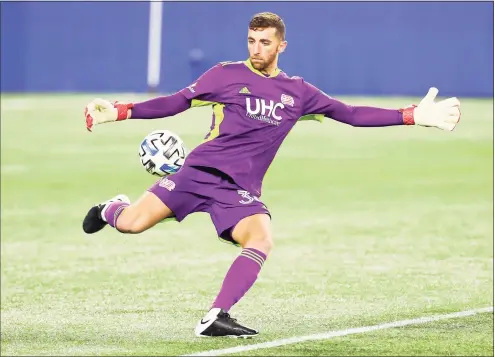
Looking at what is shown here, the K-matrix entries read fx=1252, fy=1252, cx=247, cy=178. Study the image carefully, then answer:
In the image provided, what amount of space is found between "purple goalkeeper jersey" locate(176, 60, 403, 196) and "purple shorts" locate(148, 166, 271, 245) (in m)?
0.06

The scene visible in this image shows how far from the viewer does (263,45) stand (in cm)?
802

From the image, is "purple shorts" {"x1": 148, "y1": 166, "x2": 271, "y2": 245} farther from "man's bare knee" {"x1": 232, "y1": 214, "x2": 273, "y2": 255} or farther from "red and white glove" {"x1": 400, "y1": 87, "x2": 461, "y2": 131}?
"red and white glove" {"x1": 400, "y1": 87, "x2": 461, "y2": 131}

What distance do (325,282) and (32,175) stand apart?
10370 millimetres

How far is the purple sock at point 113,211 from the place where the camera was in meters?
8.56

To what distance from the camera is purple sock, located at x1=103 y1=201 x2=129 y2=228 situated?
8562 mm

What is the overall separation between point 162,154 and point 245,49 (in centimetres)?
2694

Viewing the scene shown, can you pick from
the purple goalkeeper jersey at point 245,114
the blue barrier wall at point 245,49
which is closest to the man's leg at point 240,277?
the purple goalkeeper jersey at point 245,114

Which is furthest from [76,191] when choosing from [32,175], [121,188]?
[32,175]

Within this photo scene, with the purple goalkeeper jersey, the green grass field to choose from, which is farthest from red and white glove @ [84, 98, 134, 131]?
the green grass field

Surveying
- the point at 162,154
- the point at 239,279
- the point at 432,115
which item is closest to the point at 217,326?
the point at 239,279

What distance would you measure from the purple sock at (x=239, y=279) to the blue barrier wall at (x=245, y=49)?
27.0m

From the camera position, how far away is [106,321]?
8.77m

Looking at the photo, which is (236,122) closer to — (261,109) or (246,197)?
(261,109)

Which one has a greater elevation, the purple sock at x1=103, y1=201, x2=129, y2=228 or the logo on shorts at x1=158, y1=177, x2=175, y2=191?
the logo on shorts at x1=158, y1=177, x2=175, y2=191
